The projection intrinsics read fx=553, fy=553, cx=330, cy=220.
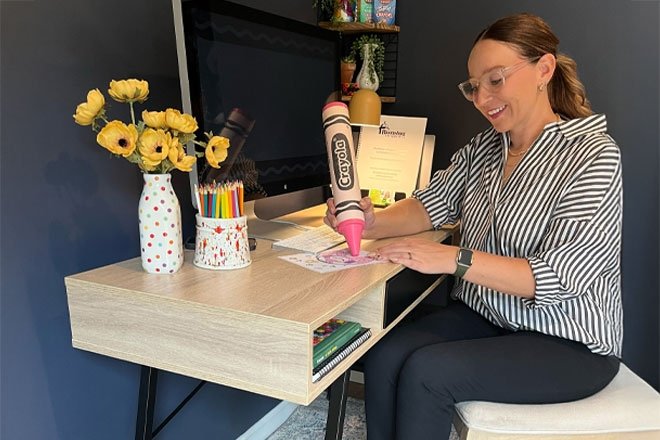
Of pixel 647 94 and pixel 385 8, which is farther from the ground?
pixel 385 8

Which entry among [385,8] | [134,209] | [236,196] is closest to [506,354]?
[236,196]

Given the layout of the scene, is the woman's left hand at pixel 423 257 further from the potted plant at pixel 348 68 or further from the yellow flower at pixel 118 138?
the potted plant at pixel 348 68

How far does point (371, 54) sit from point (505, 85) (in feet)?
2.60

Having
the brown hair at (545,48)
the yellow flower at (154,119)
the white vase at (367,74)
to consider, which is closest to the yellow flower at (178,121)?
the yellow flower at (154,119)

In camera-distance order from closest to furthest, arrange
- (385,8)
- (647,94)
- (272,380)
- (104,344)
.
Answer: (272,380) < (104,344) < (647,94) < (385,8)

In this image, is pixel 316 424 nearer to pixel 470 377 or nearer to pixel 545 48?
pixel 470 377

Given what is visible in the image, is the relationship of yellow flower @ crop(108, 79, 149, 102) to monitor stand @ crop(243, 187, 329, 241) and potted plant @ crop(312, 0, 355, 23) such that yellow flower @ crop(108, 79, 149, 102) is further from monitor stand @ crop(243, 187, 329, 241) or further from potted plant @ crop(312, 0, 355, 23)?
potted plant @ crop(312, 0, 355, 23)

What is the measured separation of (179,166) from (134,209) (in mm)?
294

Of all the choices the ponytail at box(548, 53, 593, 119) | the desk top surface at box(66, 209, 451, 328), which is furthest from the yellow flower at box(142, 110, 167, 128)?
the ponytail at box(548, 53, 593, 119)

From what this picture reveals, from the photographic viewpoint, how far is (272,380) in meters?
0.86

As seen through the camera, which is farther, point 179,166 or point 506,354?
point 506,354

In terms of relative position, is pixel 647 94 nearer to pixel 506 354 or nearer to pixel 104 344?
pixel 506 354

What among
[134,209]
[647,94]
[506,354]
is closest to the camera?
[506,354]

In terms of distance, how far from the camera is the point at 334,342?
96cm
